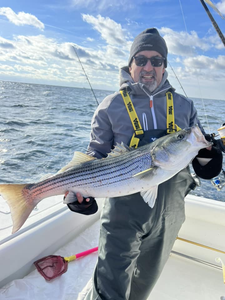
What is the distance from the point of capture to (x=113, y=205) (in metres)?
2.49

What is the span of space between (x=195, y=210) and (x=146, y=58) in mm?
2657

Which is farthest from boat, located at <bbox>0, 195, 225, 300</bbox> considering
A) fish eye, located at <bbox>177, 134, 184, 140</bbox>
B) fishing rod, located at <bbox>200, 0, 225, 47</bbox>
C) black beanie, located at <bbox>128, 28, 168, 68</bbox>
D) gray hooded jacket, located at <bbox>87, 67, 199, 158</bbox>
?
fishing rod, located at <bbox>200, 0, 225, 47</bbox>

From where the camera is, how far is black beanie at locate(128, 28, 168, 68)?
2955mm

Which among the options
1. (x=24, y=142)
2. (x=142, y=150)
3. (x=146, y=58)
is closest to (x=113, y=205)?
(x=142, y=150)

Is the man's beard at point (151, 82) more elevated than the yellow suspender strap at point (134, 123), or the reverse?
the man's beard at point (151, 82)

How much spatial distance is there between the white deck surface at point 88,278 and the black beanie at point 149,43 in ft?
9.97

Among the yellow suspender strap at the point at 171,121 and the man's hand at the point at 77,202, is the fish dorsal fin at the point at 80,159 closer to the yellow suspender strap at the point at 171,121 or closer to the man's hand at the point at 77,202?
the man's hand at the point at 77,202

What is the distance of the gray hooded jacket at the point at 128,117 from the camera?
8.73 ft

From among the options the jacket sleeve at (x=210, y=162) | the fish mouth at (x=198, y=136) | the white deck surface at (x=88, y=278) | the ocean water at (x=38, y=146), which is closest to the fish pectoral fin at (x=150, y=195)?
the fish mouth at (x=198, y=136)

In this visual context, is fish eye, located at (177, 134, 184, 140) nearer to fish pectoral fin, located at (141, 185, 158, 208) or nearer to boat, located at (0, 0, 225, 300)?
fish pectoral fin, located at (141, 185, 158, 208)

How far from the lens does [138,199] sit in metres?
2.47

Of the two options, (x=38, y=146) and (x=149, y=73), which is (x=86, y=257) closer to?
(x=149, y=73)

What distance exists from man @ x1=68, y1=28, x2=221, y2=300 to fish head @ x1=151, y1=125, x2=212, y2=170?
0.98 ft

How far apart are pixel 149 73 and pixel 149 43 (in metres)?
0.40
